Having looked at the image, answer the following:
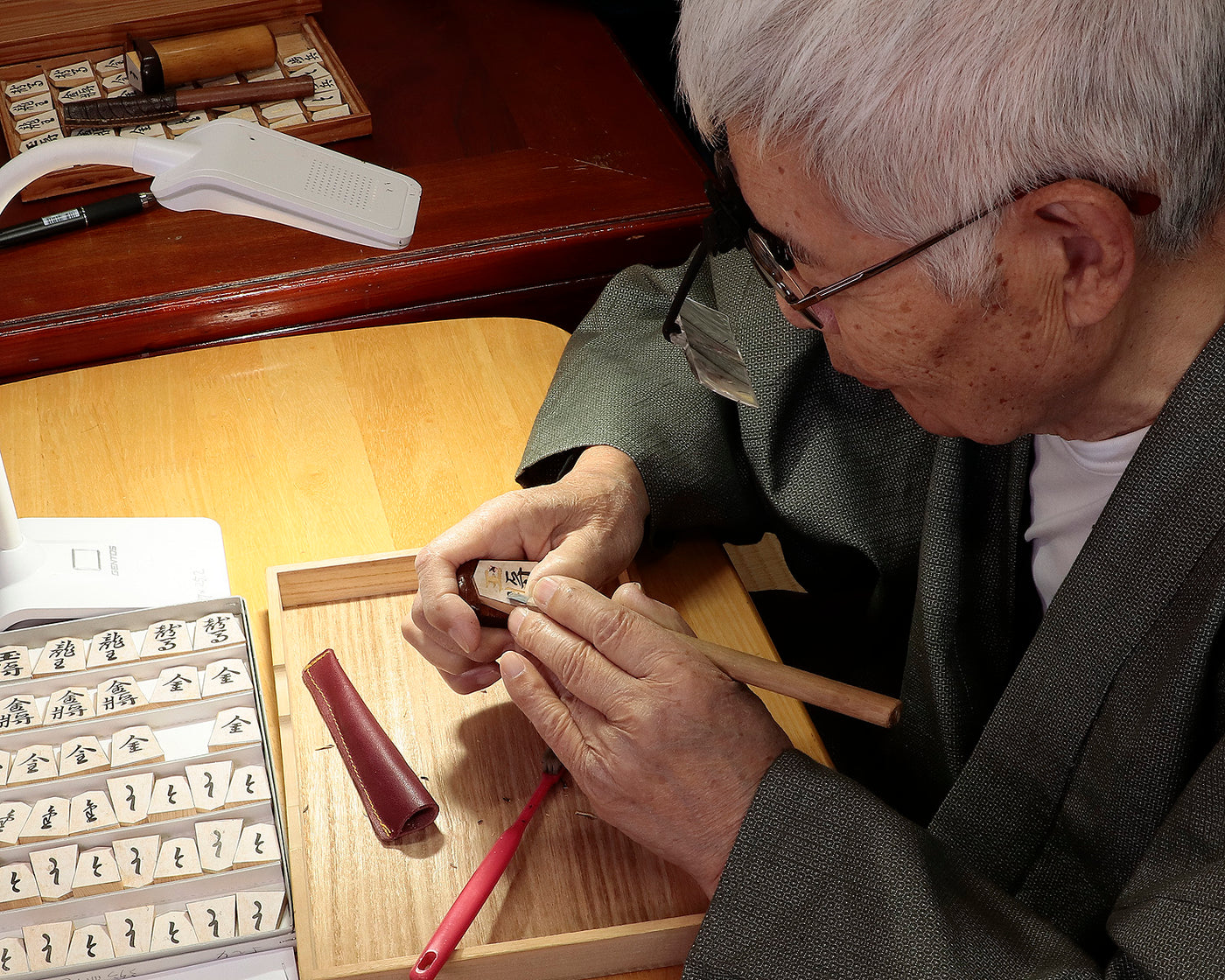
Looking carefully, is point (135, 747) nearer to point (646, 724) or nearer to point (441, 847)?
point (441, 847)

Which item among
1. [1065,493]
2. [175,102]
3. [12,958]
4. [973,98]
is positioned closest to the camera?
[973,98]

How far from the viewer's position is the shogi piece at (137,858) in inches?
33.2

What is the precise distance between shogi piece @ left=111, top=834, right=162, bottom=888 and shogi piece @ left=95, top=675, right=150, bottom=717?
0.12m

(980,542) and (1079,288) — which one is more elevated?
(1079,288)

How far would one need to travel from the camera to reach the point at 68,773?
904mm

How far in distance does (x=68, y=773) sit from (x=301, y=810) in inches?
6.9

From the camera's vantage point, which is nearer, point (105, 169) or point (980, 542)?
point (980, 542)

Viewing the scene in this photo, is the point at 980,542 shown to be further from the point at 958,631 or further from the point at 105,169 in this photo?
the point at 105,169

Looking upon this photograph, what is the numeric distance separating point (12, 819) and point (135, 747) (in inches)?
3.7

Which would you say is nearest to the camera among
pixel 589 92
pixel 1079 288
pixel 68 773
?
pixel 1079 288

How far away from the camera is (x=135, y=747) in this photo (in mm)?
926

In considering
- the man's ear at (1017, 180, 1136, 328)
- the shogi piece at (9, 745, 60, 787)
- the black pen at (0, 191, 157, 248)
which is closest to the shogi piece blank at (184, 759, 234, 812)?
the shogi piece at (9, 745, 60, 787)

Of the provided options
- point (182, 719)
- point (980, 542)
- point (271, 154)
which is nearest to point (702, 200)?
point (980, 542)

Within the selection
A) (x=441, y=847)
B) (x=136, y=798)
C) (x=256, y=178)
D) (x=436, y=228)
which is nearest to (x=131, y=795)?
(x=136, y=798)
